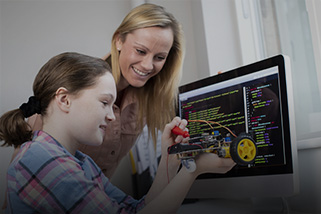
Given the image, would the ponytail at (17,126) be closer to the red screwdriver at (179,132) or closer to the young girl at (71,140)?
the young girl at (71,140)

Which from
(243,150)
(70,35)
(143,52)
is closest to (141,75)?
(143,52)

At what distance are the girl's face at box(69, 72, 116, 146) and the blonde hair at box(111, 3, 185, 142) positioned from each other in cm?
35

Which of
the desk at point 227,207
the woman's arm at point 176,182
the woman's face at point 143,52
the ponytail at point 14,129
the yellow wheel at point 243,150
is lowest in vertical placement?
the desk at point 227,207

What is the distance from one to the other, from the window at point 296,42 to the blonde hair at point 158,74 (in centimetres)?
39

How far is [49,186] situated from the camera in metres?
0.69

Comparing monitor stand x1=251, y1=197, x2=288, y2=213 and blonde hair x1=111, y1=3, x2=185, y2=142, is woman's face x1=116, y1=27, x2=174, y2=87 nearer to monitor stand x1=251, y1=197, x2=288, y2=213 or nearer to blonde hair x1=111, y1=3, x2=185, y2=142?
blonde hair x1=111, y1=3, x2=185, y2=142

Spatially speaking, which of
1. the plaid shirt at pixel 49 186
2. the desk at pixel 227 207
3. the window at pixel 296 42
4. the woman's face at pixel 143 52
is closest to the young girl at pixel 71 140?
the plaid shirt at pixel 49 186

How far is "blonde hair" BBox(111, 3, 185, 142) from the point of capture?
1142 millimetres

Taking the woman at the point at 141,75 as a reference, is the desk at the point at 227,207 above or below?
below

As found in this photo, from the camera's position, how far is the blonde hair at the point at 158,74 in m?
1.14

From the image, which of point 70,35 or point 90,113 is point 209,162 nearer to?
point 90,113

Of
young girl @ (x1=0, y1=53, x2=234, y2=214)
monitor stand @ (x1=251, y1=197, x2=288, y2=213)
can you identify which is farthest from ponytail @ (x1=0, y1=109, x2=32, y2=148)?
monitor stand @ (x1=251, y1=197, x2=288, y2=213)

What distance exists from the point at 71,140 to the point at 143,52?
43cm

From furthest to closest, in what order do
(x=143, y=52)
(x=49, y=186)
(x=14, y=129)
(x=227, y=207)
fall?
(x=143, y=52) → (x=227, y=207) → (x=14, y=129) → (x=49, y=186)
